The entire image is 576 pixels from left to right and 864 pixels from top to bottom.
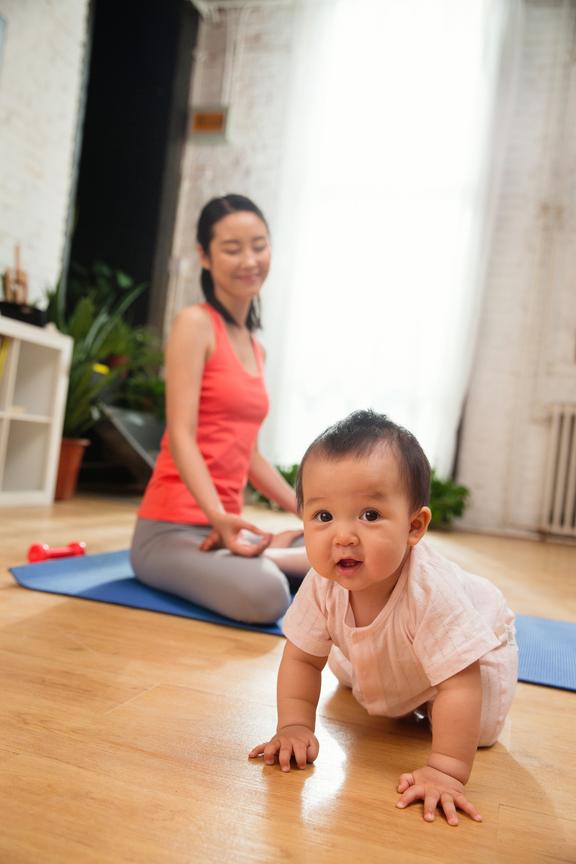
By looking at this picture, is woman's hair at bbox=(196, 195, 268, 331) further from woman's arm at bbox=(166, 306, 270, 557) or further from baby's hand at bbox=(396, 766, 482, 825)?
baby's hand at bbox=(396, 766, 482, 825)

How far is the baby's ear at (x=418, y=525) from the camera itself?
0.81 m

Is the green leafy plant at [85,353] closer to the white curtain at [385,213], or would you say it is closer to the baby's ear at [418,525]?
the white curtain at [385,213]

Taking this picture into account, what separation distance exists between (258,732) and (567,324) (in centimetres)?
→ 419

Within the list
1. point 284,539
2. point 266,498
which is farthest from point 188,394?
point 266,498

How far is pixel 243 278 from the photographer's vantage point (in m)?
1.72

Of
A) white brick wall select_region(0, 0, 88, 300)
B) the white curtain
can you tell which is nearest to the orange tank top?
white brick wall select_region(0, 0, 88, 300)

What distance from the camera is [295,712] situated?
0.86m

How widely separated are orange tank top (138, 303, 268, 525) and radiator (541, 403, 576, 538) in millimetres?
3157

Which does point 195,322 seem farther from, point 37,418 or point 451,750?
point 37,418

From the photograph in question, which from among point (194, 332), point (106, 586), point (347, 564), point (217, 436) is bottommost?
point (106, 586)

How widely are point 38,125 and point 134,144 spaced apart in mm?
1447

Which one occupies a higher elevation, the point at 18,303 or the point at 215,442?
the point at 18,303

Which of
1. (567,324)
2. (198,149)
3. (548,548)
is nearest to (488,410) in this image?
(567,324)

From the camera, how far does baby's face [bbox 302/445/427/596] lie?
0.75 m
